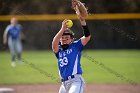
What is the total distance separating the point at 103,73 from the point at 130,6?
6.98 meters

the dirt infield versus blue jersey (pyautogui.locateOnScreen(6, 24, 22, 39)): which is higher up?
blue jersey (pyautogui.locateOnScreen(6, 24, 22, 39))

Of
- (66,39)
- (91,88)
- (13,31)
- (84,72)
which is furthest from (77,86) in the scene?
(13,31)

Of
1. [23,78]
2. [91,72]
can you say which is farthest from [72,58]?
[91,72]

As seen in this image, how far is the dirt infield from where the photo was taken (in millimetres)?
10742

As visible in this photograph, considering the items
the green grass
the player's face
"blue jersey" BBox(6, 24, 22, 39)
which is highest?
the player's face

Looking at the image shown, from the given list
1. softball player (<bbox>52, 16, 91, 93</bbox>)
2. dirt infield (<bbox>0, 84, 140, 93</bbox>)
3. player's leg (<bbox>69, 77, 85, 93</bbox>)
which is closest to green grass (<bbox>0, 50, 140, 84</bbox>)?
dirt infield (<bbox>0, 84, 140, 93</bbox>)

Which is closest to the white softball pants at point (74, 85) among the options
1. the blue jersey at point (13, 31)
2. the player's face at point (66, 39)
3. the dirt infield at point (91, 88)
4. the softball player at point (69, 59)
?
the softball player at point (69, 59)

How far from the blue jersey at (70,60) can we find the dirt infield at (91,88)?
12.5 feet

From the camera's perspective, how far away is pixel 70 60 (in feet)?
22.8

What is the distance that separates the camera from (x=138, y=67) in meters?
16.5

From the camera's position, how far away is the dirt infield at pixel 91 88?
35.2ft

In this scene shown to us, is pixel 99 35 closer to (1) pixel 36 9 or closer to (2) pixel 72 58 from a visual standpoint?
(1) pixel 36 9

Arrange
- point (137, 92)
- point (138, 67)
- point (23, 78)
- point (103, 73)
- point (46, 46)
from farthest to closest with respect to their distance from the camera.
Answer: point (46, 46)
point (138, 67)
point (103, 73)
point (23, 78)
point (137, 92)

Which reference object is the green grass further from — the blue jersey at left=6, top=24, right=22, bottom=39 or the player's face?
the player's face
